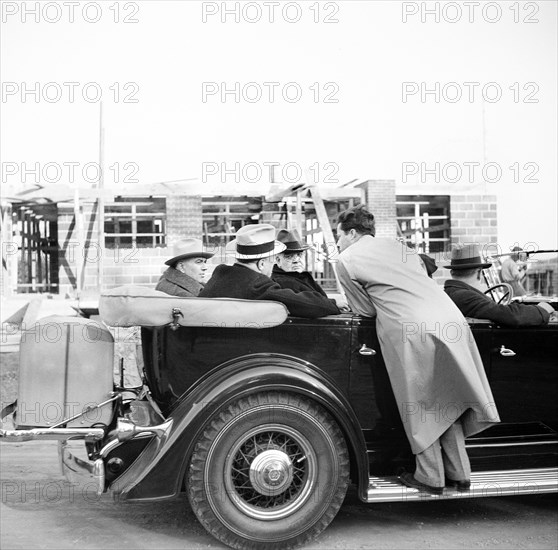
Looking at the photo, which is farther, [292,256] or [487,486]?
[292,256]

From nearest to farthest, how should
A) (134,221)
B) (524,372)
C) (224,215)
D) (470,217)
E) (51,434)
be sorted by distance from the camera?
(51,434), (524,372), (134,221), (224,215), (470,217)

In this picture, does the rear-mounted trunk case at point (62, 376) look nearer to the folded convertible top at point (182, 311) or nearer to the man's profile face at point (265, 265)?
the folded convertible top at point (182, 311)

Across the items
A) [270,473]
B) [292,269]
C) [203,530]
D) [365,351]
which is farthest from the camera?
[292,269]

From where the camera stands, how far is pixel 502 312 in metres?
4.25

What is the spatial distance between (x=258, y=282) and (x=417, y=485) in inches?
56.7

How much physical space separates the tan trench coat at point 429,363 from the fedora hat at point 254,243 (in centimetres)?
73

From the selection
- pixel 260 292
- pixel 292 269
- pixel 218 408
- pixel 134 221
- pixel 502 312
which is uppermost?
pixel 134 221

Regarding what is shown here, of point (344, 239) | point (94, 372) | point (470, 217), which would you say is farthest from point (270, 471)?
point (470, 217)

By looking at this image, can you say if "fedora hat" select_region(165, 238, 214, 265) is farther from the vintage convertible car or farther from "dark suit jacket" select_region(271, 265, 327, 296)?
the vintage convertible car

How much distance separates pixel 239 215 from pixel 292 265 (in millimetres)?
16747

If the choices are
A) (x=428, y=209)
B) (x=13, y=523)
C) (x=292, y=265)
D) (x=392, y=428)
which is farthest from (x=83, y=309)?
(x=428, y=209)

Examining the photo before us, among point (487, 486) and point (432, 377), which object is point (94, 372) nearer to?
point (432, 377)

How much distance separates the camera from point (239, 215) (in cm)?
2267

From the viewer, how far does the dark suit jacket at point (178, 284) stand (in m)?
5.17
